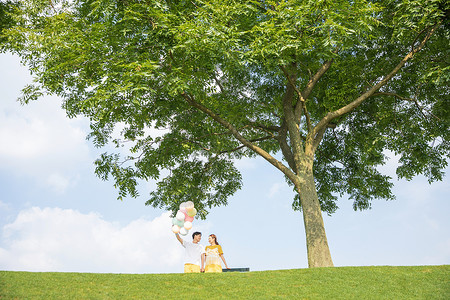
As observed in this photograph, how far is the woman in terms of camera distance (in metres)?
12.0

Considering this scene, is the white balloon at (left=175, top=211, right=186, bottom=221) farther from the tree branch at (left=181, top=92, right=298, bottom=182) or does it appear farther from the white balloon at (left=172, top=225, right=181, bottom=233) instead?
the tree branch at (left=181, top=92, right=298, bottom=182)

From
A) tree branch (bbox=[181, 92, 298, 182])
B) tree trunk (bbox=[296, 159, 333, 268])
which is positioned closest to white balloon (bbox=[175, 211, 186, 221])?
tree branch (bbox=[181, 92, 298, 182])

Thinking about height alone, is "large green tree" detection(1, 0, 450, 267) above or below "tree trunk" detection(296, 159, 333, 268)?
above

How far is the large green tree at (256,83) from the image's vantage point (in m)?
12.5

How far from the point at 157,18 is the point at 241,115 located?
18.5 feet

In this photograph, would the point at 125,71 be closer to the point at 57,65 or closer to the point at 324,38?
the point at 57,65

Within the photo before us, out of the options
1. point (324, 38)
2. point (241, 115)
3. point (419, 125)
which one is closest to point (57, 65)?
point (241, 115)

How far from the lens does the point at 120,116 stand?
1677 centimetres

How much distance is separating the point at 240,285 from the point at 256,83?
1129cm

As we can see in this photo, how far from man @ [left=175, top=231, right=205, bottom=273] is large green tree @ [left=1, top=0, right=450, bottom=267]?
4.04 meters

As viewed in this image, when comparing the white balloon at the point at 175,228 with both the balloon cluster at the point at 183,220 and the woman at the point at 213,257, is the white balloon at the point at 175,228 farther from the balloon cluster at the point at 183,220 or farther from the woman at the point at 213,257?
the woman at the point at 213,257

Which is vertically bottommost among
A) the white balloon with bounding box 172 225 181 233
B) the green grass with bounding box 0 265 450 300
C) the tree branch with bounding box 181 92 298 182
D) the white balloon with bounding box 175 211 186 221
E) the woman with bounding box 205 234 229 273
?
the green grass with bounding box 0 265 450 300

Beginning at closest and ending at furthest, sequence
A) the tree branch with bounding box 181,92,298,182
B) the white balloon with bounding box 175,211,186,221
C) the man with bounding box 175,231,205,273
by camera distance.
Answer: the man with bounding box 175,231,205,273 < the white balloon with bounding box 175,211,186,221 < the tree branch with bounding box 181,92,298,182

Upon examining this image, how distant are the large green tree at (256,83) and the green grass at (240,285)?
297cm
